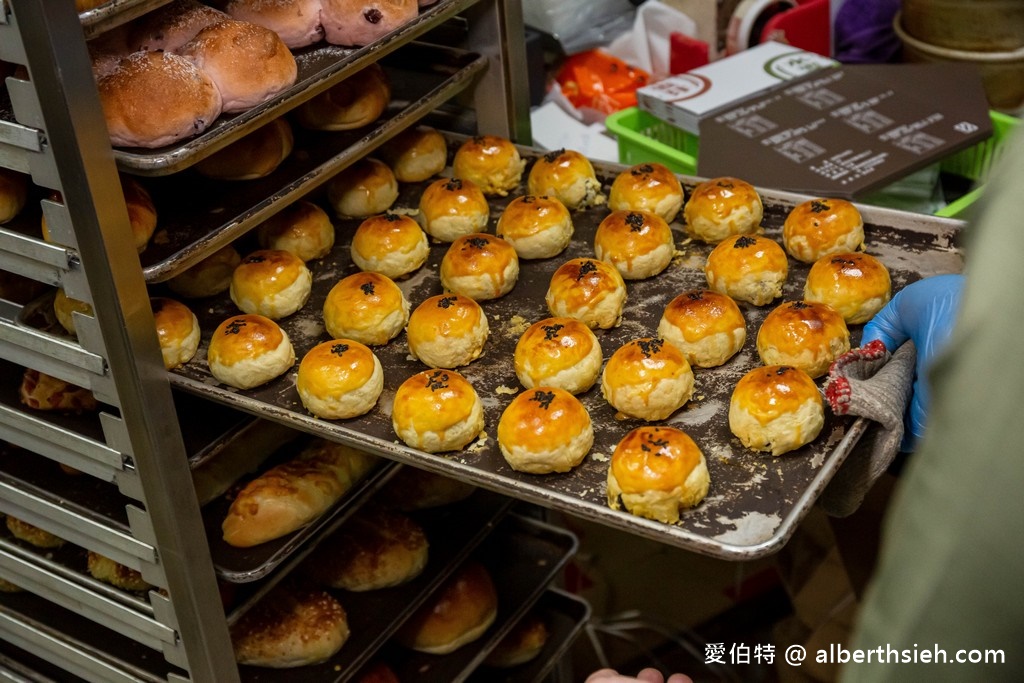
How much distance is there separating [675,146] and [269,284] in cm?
173

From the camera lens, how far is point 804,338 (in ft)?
6.60

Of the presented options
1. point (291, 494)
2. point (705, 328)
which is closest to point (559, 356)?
point (705, 328)

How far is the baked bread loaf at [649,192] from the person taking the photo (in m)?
2.54

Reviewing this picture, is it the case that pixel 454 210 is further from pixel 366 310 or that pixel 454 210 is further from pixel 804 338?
pixel 804 338

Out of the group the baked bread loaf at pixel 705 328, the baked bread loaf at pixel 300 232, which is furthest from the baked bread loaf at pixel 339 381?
the baked bread loaf at pixel 705 328

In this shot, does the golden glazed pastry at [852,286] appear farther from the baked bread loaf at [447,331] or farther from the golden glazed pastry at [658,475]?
the baked bread loaf at [447,331]

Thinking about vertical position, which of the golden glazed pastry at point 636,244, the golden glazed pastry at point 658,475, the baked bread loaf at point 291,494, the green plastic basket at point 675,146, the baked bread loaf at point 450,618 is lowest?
the baked bread loaf at point 450,618

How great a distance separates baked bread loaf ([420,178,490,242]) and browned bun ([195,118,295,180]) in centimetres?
42

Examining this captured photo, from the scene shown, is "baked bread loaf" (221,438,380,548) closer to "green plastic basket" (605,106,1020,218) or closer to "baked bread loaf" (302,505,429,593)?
"baked bread loaf" (302,505,429,593)

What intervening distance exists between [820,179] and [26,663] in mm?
2541

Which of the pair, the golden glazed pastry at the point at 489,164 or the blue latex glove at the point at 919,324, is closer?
the blue latex glove at the point at 919,324

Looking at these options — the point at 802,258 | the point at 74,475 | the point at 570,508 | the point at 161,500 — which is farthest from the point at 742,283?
the point at 74,475

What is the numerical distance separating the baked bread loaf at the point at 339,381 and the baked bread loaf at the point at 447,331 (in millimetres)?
122

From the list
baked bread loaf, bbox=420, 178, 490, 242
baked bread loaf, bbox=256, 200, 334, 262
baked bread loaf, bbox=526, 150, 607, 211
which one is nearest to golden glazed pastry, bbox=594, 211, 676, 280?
baked bread loaf, bbox=526, 150, 607, 211
